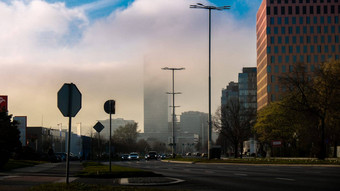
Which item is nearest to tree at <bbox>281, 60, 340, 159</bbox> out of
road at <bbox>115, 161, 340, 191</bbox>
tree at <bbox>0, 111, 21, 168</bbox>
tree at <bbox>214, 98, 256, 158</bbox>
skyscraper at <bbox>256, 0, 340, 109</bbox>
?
road at <bbox>115, 161, 340, 191</bbox>

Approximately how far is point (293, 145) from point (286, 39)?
200 feet

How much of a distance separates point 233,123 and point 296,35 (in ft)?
199

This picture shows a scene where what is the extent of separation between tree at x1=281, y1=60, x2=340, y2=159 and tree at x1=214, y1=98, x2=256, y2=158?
90.9 feet

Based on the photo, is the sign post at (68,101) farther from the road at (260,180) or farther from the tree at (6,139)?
the tree at (6,139)

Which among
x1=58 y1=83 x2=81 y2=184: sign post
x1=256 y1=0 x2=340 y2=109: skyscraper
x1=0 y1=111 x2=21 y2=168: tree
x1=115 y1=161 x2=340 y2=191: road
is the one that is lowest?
x1=115 y1=161 x2=340 y2=191: road

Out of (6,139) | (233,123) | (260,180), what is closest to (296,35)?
(233,123)

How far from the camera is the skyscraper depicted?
442 feet

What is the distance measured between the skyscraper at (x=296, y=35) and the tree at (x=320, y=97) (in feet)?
260

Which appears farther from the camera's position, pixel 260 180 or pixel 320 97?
pixel 320 97

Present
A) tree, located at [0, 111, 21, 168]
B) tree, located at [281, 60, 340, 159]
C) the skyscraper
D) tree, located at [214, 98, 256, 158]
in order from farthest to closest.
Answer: the skyscraper, tree, located at [214, 98, 256, 158], tree, located at [281, 60, 340, 159], tree, located at [0, 111, 21, 168]

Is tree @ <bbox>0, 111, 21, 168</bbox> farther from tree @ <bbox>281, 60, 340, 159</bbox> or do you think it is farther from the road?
tree @ <bbox>281, 60, 340, 159</bbox>

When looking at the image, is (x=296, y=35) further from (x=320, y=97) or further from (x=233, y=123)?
(x=320, y=97)

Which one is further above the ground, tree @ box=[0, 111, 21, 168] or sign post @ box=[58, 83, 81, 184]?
sign post @ box=[58, 83, 81, 184]

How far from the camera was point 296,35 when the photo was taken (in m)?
138
